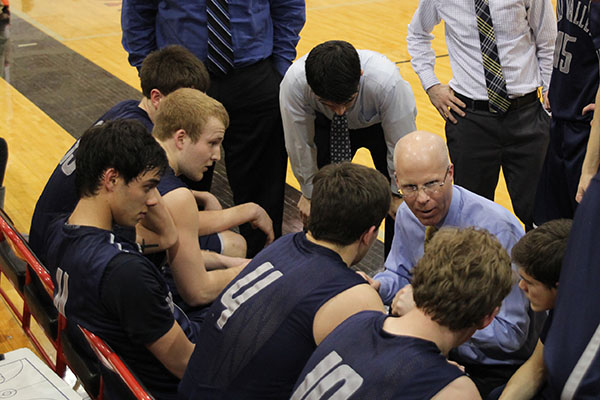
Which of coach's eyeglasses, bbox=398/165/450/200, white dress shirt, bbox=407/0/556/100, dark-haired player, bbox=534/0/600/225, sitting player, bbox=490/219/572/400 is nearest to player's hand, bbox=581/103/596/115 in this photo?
dark-haired player, bbox=534/0/600/225

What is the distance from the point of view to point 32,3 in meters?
11.4

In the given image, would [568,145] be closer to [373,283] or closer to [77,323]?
[373,283]

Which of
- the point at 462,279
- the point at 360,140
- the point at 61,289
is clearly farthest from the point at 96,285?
the point at 360,140

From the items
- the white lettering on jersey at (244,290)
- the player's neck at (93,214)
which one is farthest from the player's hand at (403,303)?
the player's neck at (93,214)

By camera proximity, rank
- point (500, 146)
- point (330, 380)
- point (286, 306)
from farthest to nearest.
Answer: point (500, 146)
point (286, 306)
point (330, 380)

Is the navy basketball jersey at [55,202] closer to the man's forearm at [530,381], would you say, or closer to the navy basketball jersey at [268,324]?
the navy basketball jersey at [268,324]

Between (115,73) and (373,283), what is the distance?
20.1 feet

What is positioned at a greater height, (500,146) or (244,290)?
(244,290)

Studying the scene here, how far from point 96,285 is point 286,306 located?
0.66m

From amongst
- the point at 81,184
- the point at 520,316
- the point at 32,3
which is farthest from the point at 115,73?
the point at 520,316

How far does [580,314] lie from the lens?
1.76 metres

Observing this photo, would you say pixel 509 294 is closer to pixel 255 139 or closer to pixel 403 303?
pixel 403 303

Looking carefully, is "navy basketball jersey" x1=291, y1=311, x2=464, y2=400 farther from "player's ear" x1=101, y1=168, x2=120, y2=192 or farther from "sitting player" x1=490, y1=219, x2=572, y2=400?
"player's ear" x1=101, y1=168, x2=120, y2=192

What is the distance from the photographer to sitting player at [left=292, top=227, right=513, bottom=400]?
176 cm
